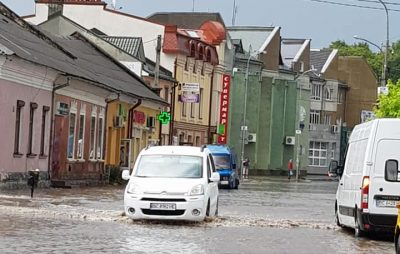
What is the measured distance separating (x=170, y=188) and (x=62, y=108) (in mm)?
20119

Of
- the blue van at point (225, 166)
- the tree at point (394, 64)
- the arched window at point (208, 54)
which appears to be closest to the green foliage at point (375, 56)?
the tree at point (394, 64)

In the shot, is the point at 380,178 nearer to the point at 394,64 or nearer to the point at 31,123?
the point at 31,123

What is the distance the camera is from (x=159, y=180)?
21.2 metres

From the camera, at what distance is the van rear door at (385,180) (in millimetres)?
18984

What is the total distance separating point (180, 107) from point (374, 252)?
172ft

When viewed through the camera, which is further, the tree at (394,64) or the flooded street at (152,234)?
the tree at (394,64)

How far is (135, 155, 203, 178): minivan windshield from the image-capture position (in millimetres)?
21703

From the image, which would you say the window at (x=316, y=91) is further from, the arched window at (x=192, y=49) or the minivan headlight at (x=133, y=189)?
the minivan headlight at (x=133, y=189)

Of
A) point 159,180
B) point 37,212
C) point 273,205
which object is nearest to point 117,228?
point 159,180

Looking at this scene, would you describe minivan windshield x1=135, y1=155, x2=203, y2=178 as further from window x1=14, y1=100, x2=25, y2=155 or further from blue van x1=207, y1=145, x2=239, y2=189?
blue van x1=207, y1=145, x2=239, y2=189

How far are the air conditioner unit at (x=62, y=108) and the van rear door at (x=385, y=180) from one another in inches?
892

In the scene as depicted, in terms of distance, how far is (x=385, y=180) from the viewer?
62.4 feet

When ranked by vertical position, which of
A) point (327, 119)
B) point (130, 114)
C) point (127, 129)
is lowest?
point (127, 129)

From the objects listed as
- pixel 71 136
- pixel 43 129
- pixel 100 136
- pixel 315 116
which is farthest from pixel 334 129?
pixel 43 129
